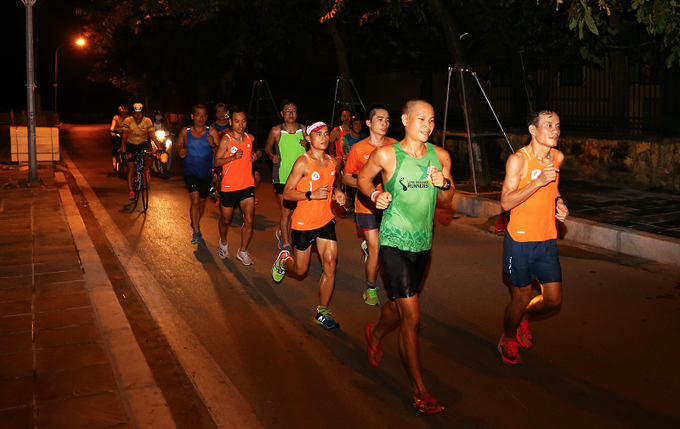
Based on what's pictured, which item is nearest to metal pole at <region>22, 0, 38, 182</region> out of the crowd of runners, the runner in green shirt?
the crowd of runners

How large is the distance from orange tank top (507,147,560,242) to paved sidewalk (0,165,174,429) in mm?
2878

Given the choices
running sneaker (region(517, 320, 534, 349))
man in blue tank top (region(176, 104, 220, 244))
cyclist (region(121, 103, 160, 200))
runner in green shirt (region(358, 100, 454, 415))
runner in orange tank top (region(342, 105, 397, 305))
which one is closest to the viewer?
runner in green shirt (region(358, 100, 454, 415))

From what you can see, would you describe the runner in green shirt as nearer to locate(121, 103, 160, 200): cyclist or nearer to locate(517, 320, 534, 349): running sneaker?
locate(517, 320, 534, 349): running sneaker

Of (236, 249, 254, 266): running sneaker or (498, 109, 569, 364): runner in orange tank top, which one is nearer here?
(498, 109, 569, 364): runner in orange tank top

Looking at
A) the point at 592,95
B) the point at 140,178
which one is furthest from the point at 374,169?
the point at 592,95

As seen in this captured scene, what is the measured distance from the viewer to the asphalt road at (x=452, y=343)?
189 inches

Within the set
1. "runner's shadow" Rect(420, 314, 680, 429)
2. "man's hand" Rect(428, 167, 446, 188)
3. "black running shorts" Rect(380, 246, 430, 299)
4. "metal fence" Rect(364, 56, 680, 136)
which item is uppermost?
"metal fence" Rect(364, 56, 680, 136)

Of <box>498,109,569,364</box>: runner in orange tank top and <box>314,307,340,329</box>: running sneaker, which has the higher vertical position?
<box>498,109,569,364</box>: runner in orange tank top

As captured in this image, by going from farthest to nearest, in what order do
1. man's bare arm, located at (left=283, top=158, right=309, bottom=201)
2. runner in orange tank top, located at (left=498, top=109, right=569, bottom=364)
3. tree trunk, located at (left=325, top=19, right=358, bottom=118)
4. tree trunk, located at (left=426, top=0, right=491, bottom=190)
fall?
tree trunk, located at (left=325, top=19, right=358, bottom=118) → tree trunk, located at (left=426, top=0, right=491, bottom=190) → man's bare arm, located at (left=283, top=158, right=309, bottom=201) → runner in orange tank top, located at (left=498, top=109, right=569, bottom=364)

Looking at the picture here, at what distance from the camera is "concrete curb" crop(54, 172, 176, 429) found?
4.68 meters

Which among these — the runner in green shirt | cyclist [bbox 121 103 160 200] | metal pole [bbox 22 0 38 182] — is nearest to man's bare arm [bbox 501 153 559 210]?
the runner in green shirt

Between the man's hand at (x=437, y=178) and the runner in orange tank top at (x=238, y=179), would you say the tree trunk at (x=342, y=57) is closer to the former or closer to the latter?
the runner in orange tank top at (x=238, y=179)

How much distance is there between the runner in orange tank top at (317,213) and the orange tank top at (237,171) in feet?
8.12

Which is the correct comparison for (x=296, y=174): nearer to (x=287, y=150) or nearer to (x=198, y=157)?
(x=287, y=150)
